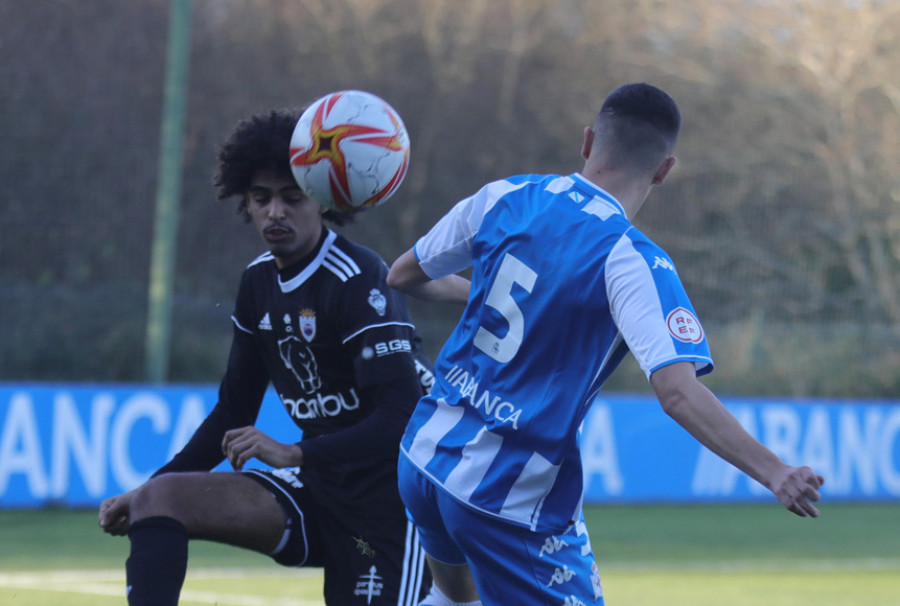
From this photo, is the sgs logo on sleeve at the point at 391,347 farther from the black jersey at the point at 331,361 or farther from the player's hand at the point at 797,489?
the player's hand at the point at 797,489

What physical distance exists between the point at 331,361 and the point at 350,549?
615mm

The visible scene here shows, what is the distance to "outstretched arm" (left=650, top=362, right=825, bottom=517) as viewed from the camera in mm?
2729

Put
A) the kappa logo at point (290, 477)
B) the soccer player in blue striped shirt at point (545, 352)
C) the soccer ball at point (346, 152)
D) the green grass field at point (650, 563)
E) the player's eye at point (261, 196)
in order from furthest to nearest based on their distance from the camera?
the green grass field at point (650, 563)
the player's eye at point (261, 196)
the kappa logo at point (290, 477)
the soccer ball at point (346, 152)
the soccer player in blue striped shirt at point (545, 352)

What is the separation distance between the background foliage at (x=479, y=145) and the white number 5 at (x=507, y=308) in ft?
28.7

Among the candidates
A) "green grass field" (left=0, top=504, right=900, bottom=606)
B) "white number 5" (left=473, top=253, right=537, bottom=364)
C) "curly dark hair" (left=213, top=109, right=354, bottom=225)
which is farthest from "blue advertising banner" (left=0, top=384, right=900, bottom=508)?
"white number 5" (left=473, top=253, right=537, bottom=364)

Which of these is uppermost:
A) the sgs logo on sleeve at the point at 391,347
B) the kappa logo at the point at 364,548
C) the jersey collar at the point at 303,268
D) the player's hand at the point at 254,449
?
the jersey collar at the point at 303,268

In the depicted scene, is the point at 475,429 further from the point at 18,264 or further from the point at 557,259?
the point at 18,264

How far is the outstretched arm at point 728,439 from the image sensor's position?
2.73 meters

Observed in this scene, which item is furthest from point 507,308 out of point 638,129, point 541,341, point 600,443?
point 600,443

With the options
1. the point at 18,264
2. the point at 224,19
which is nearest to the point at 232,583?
the point at 18,264

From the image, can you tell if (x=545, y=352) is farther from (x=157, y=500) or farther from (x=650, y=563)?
(x=650, y=563)

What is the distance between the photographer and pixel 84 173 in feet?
39.4

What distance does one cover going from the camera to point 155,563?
11.5 feet

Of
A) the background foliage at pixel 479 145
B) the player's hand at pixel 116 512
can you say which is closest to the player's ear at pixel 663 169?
the player's hand at pixel 116 512
